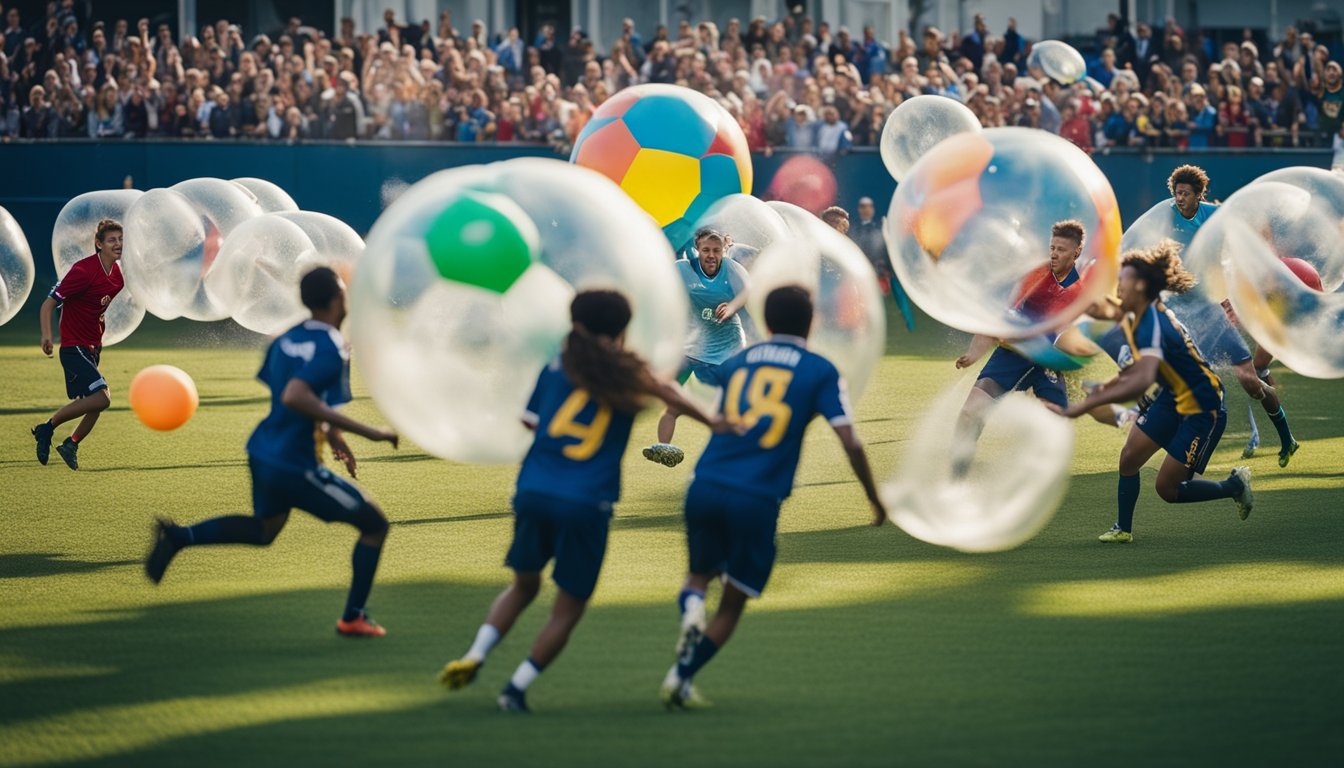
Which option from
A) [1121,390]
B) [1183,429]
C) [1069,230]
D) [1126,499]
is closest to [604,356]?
[1069,230]

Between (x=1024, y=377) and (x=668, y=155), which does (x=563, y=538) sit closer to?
(x=1024, y=377)

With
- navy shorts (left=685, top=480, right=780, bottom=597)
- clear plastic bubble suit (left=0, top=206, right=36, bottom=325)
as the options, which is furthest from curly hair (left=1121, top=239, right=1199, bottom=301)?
clear plastic bubble suit (left=0, top=206, right=36, bottom=325)

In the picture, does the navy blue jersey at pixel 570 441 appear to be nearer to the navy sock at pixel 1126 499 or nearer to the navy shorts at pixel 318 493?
the navy shorts at pixel 318 493

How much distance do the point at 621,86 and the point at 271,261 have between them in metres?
11.3

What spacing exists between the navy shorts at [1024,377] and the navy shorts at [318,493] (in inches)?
170

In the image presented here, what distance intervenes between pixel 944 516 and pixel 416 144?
16.7 meters

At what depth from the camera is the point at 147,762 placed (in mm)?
5453

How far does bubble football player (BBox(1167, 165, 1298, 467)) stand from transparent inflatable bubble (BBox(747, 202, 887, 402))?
3.36 m

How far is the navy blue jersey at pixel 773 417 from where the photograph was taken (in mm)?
6062

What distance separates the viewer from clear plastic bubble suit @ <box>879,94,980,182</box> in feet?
45.8

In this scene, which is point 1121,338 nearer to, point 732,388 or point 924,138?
point 732,388

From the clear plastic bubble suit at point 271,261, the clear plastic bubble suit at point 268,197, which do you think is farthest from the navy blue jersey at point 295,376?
the clear plastic bubble suit at point 268,197

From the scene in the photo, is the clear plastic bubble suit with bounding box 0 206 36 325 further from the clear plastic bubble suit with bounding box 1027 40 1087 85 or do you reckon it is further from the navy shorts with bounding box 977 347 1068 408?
the clear plastic bubble suit with bounding box 1027 40 1087 85

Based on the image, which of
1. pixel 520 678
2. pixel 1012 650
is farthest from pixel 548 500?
pixel 1012 650
